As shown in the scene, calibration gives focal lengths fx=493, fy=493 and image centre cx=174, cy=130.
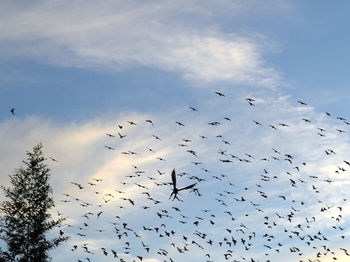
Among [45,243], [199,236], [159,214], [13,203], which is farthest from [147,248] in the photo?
[13,203]

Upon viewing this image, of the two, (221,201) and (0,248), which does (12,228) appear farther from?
(221,201)

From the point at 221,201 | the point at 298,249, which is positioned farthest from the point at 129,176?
the point at 298,249

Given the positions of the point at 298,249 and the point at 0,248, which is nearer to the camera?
the point at 0,248

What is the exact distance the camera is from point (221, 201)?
116ft

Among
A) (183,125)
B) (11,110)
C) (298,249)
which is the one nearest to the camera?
(11,110)

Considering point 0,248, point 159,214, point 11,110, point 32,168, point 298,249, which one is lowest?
point 298,249

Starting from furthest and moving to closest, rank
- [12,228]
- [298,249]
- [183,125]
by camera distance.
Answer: [298,249] → [12,228] → [183,125]

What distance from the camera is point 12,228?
38.1m

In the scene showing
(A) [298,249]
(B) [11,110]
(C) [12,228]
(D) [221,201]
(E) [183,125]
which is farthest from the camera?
(A) [298,249]

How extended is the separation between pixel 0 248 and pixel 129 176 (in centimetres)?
1305

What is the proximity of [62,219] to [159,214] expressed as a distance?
12447mm

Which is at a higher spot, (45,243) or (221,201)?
(221,201)

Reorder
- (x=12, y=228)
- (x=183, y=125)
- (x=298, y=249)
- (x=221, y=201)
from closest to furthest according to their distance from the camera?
(x=183, y=125), (x=221, y=201), (x=12, y=228), (x=298, y=249)

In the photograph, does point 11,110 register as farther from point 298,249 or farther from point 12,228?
point 298,249
